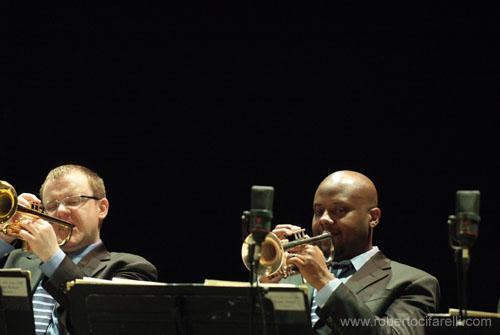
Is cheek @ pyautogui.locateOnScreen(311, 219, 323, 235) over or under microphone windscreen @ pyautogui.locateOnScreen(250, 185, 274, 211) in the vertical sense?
under

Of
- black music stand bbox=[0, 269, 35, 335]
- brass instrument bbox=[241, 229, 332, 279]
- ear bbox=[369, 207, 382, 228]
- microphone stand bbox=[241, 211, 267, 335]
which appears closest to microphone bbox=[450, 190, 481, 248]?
microphone stand bbox=[241, 211, 267, 335]

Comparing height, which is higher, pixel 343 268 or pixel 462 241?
pixel 462 241

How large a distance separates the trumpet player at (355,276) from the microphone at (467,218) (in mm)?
852

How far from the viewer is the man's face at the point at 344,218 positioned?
525cm

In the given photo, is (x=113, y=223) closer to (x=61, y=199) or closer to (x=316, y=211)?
(x=61, y=199)

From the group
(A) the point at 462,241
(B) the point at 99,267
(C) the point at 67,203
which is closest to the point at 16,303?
(B) the point at 99,267

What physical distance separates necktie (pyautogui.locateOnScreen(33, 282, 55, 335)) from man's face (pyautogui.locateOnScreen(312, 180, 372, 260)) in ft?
5.28

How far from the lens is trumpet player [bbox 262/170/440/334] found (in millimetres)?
4531

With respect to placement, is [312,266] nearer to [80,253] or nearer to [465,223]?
[465,223]

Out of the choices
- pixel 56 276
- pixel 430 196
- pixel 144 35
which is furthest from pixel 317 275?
pixel 144 35

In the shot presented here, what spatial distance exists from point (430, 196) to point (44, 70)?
3.08 m

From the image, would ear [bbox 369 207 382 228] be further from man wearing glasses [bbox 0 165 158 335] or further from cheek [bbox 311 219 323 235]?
man wearing glasses [bbox 0 165 158 335]

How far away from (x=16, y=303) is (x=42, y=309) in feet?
3.18

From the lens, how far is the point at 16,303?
4402 mm
